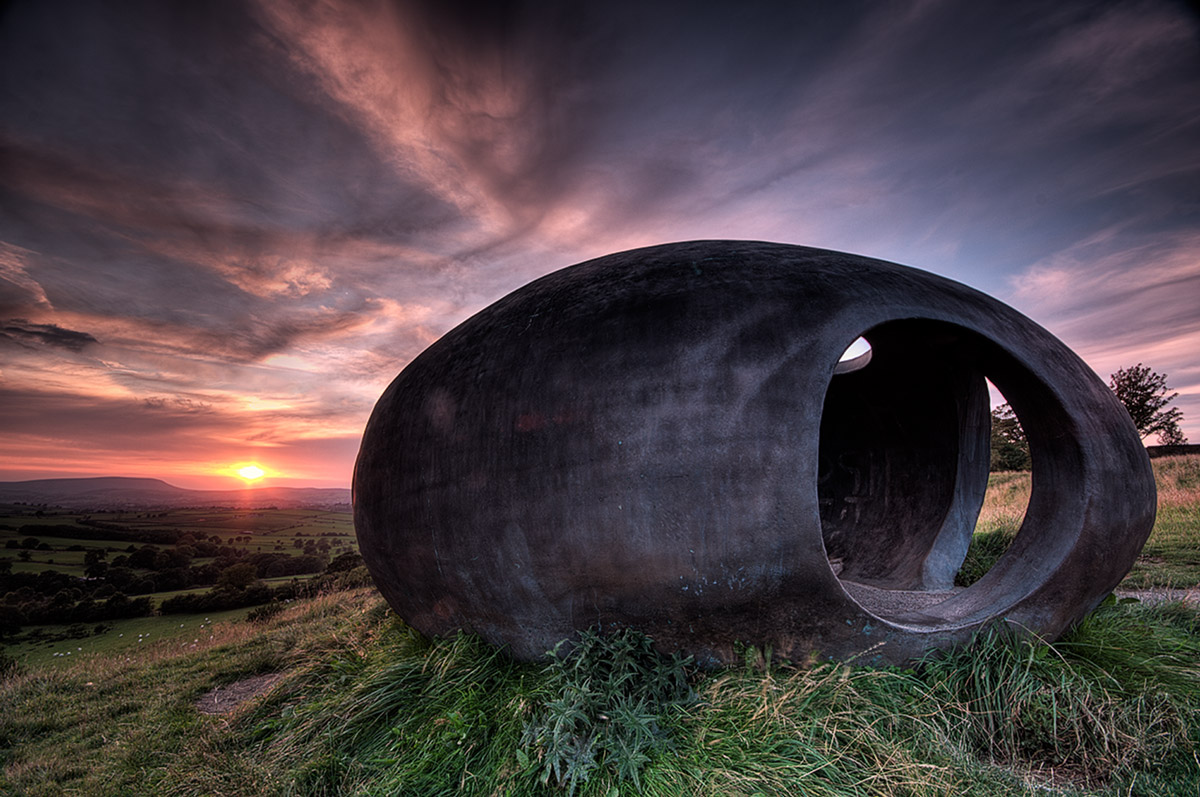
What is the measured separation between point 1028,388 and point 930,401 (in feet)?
8.71

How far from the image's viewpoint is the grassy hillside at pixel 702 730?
257cm

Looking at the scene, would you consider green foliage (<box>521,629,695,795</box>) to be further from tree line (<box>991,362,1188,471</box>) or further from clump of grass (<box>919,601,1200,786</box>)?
tree line (<box>991,362,1188,471</box>)

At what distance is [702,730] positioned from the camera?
8.78 ft

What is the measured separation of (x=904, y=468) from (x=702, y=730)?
502 centimetres

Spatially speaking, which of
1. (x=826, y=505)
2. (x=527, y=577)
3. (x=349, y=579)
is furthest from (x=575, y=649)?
(x=349, y=579)

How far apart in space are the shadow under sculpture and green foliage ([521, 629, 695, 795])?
0.50 feet

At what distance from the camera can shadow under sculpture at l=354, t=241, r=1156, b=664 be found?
2.82 metres

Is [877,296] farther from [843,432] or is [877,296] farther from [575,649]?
[843,432]

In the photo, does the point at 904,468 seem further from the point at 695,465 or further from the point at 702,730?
the point at 702,730

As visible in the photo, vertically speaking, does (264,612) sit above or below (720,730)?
below

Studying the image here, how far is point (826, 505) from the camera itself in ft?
23.3

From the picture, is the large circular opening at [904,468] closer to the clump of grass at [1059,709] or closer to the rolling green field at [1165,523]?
the clump of grass at [1059,709]

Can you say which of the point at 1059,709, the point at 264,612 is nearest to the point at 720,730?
the point at 1059,709

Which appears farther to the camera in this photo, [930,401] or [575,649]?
[930,401]
